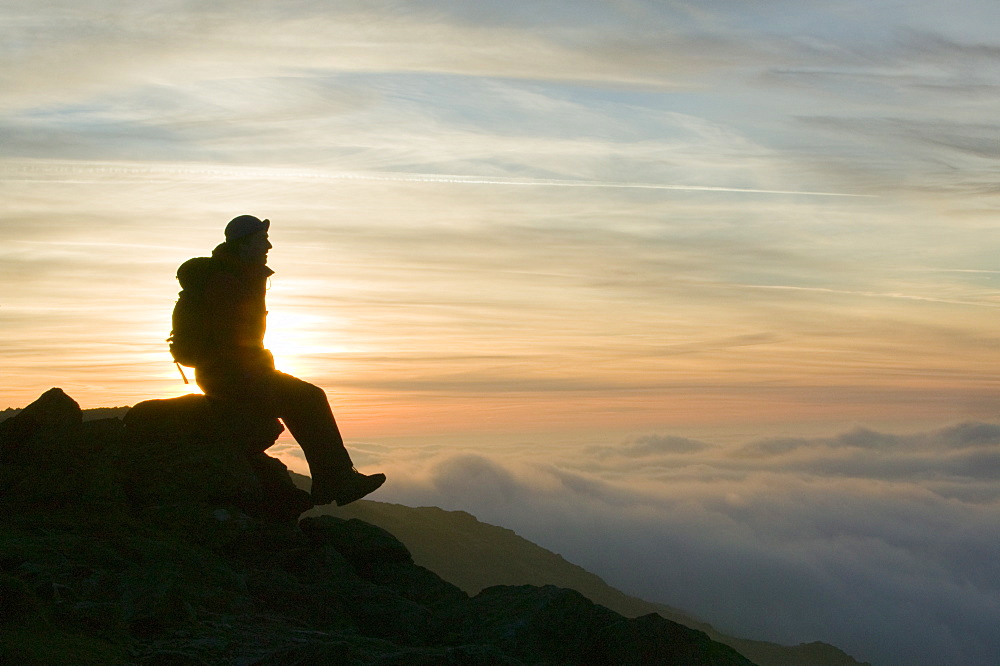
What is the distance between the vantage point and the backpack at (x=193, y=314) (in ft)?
43.1

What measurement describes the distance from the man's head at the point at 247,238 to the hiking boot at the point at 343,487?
3.62m

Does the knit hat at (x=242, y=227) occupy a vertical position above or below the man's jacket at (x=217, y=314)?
above

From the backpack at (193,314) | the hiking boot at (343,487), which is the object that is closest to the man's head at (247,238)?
the backpack at (193,314)

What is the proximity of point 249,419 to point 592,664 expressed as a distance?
6.81 meters

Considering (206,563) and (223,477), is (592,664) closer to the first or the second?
(206,563)

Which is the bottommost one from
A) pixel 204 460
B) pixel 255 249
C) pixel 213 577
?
pixel 213 577

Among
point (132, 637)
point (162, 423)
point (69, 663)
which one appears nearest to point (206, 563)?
point (132, 637)

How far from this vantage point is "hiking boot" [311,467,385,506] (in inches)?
545

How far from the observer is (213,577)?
9766mm

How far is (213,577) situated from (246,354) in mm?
4338

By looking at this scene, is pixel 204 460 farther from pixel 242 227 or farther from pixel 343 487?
pixel 242 227

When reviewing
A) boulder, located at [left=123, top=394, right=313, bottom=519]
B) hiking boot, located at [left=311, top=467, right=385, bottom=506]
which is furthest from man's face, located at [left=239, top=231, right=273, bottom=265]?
hiking boot, located at [left=311, top=467, right=385, bottom=506]

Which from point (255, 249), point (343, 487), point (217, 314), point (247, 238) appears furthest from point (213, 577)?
point (247, 238)

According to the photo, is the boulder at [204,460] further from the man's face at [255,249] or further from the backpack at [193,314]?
the man's face at [255,249]
